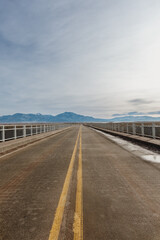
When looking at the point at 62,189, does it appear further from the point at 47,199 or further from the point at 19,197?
the point at 19,197

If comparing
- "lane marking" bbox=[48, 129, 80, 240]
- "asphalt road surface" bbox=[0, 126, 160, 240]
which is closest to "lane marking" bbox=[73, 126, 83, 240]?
"asphalt road surface" bbox=[0, 126, 160, 240]

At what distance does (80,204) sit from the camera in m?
3.23

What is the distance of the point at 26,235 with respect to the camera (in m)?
2.35

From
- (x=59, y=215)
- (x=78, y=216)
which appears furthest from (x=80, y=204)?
(x=59, y=215)

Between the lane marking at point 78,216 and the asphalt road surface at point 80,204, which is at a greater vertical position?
the lane marking at point 78,216

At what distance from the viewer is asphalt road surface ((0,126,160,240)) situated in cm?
241

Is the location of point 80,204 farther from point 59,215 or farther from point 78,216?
point 59,215

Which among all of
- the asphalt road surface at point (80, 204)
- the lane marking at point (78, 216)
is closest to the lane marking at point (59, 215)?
the asphalt road surface at point (80, 204)

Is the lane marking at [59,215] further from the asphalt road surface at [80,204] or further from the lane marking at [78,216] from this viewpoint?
the lane marking at [78,216]

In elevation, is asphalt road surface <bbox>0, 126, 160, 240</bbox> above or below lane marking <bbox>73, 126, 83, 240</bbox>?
below

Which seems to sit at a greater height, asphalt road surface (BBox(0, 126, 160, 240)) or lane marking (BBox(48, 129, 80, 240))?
lane marking (BBox(48, 129, 80, 240))

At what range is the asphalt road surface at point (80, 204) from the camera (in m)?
2.41

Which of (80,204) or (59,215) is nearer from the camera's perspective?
(59,215)

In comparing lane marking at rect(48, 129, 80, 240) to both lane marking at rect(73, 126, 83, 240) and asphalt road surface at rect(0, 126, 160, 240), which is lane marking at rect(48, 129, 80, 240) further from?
lane marking at rect(73, 126, 83, 240)
